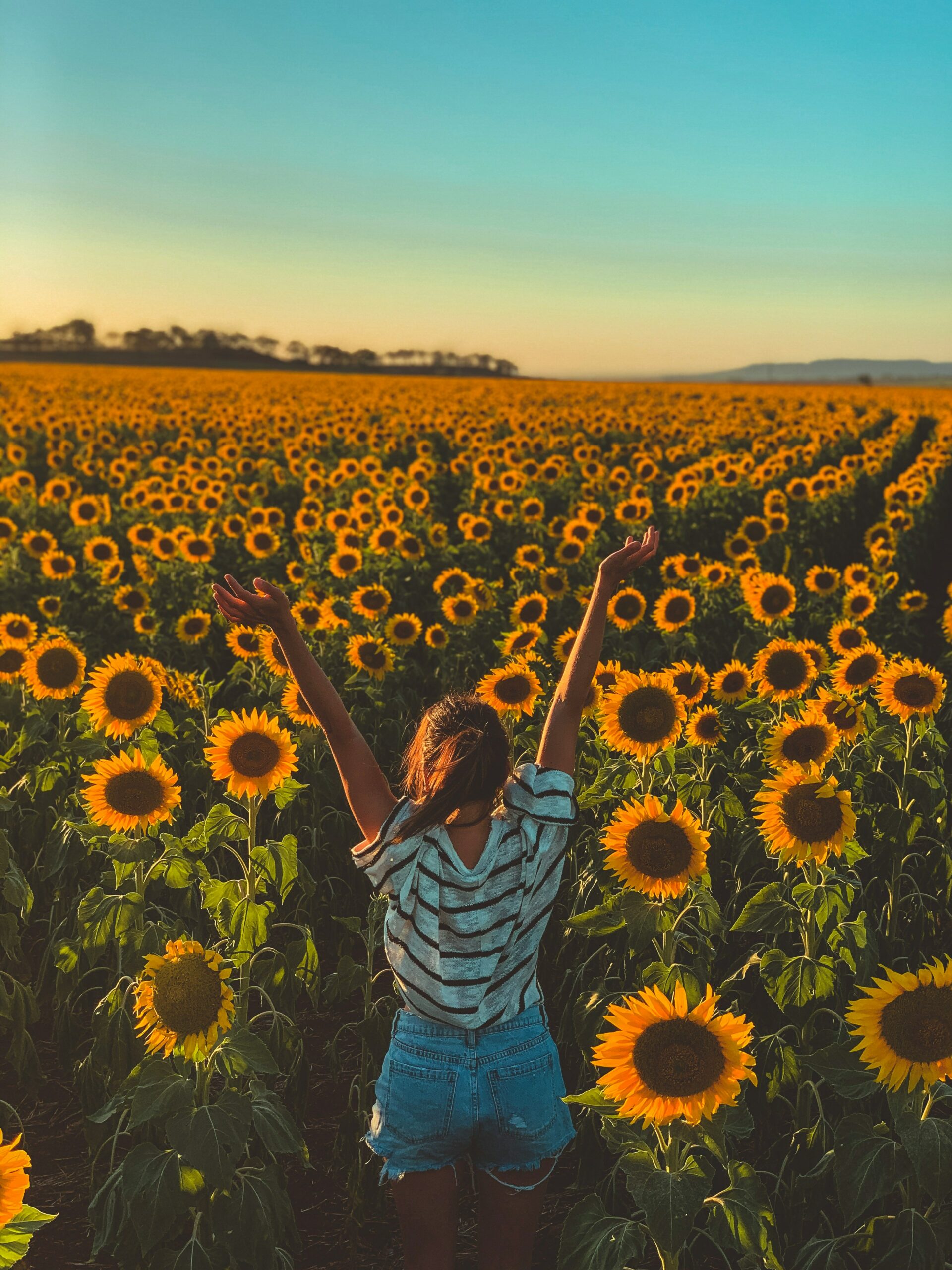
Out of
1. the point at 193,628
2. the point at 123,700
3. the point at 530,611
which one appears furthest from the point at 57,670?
the point at 530,611

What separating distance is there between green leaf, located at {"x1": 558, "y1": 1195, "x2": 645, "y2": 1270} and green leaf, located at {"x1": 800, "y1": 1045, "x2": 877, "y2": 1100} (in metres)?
0.62

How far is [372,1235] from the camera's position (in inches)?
160

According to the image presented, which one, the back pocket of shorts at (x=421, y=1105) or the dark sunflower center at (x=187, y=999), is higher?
the dark sunflower center at (x=187, y=999)

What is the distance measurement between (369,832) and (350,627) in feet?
17.3

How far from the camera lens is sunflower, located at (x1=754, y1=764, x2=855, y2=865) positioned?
3.55 metres

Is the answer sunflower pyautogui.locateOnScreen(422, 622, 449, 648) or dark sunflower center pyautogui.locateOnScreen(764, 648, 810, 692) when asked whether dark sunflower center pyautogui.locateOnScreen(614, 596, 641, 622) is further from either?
dark sunflower center pyautogui.locateOnScreen(764, 648, 810, 692)

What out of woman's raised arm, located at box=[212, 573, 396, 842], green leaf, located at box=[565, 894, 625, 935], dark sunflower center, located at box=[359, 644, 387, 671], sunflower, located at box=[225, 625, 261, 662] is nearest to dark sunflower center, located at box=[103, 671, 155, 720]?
woman's raised arm, located at box=[212, 573, 396, 842]

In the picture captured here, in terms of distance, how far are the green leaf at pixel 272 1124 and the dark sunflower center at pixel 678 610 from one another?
5506 millimetres

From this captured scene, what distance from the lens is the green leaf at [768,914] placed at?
348 cm

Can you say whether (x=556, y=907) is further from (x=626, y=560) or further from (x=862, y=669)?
(x=626, y=560)

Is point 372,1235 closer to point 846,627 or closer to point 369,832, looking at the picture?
point 369,832

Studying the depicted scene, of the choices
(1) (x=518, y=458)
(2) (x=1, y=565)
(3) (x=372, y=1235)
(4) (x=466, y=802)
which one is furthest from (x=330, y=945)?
(1) (x=518, y=458)

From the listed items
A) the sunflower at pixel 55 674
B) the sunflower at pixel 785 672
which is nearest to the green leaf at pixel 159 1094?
the sunflower at pixel 55 674

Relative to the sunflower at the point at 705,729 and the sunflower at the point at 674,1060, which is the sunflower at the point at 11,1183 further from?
the sunflower at the point at 705,729
